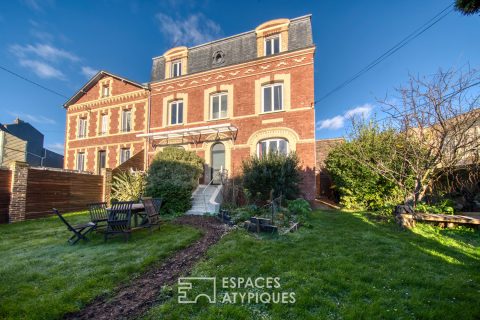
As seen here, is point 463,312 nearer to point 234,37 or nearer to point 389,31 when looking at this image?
point 389,31

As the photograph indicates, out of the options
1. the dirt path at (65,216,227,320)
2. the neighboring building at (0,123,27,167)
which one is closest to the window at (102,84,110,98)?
the neighboring building at (0,123,27,167)

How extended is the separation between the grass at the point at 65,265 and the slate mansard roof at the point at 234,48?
1106 centimetres

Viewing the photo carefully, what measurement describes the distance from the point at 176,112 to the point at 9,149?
8725 mm

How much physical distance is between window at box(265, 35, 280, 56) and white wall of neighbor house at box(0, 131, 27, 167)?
564 inches

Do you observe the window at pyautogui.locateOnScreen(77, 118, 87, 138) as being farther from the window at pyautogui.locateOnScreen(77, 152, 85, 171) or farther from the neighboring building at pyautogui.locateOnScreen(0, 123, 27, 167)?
the neighboring building at pyautogui.locateOnScreen(0, 123, 27, 167)

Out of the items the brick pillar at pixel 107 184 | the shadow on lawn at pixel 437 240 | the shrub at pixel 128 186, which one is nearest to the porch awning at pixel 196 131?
the shrub at pixel 128 186

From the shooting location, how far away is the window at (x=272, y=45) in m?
13.1

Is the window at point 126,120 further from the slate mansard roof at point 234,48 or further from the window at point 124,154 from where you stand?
the slate mansard roof at point 234,48

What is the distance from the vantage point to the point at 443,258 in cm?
412

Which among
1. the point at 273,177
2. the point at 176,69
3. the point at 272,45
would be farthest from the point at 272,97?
the point at 176,69

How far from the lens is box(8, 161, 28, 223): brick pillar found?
861cm

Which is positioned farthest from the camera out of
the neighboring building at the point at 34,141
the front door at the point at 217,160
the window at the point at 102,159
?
the neighboring building at the point at 34,141

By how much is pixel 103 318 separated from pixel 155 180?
313 inches

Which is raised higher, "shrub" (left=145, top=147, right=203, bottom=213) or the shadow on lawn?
"shrub" (left=145, top=147, right=203, bottom=213)
